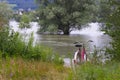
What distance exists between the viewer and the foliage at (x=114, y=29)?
1133cm

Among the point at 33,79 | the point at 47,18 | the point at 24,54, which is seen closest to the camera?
the point at 33,79

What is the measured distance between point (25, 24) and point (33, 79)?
47484 mm

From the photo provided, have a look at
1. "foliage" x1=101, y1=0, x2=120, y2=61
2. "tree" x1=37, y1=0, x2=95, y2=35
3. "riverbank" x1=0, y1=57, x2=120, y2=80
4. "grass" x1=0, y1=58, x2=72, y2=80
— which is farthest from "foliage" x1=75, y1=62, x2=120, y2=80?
"tree" x1=37, y1=0, x2=95, y2=35

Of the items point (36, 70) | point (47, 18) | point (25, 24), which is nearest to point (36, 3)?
point (47, 18)

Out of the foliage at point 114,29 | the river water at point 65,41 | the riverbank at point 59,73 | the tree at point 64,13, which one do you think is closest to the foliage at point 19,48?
the river water at point 65,41

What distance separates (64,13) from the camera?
161 feet

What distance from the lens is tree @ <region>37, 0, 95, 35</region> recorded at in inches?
1921

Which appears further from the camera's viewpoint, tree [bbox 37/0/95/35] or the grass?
tree [bbox 37/0/95/35]

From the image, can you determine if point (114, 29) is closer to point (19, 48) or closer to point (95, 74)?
point (19, 48)

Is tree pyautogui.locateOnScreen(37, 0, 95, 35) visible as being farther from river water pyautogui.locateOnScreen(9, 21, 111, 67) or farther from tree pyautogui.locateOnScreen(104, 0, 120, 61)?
tree pyautogui.locateOnScreen(104, 0, 120, 61)

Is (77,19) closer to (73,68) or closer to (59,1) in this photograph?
(59,1)

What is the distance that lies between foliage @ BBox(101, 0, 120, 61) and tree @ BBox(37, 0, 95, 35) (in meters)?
36.4

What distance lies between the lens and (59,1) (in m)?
49.3

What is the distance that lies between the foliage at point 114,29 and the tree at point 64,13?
36.4m
